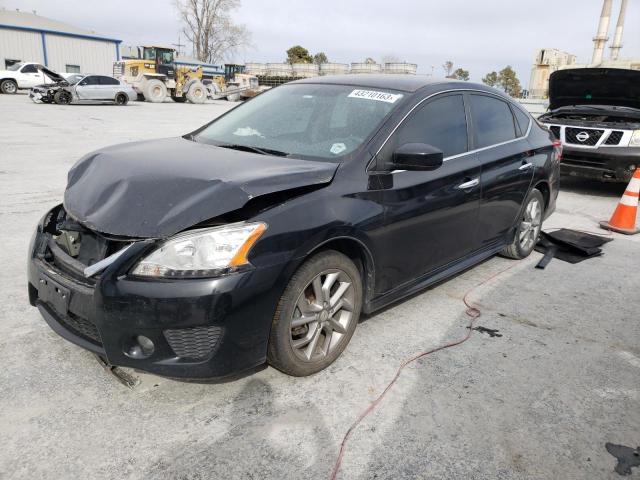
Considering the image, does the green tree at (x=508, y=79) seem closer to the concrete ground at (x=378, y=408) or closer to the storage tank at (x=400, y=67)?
the storage tank at (x=400, y=67)

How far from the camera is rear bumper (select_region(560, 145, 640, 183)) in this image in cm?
735

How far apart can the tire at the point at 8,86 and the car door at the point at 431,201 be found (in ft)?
101

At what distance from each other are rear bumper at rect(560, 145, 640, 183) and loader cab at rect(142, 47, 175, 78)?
26129mm

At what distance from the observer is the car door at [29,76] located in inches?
1096

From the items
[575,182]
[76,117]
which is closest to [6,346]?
[575,182]

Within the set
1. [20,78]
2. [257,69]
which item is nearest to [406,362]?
[20,78]

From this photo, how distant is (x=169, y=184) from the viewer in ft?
8.14

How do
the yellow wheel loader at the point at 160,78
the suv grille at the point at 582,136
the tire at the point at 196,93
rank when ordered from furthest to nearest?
the tire at the point at 196,93
the yellow wheel loader at the point at 160,78
the suv grille at the point at 582,136

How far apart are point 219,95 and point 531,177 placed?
32950mm

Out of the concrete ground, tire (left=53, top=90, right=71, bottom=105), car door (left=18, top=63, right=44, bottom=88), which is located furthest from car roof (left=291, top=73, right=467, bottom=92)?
car door (left=18, top=63, right=44, bottom=88)

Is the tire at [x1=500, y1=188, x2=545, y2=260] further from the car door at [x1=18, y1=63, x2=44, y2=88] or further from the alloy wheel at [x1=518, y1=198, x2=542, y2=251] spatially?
the car door at [x1=18, y1=63, x2=44, y2=88]

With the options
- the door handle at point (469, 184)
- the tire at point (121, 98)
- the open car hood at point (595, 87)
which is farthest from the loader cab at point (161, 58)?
the door handle at point (469, 184)

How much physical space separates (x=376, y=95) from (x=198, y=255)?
1.78m

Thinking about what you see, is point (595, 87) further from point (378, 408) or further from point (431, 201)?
point (378, 408)
